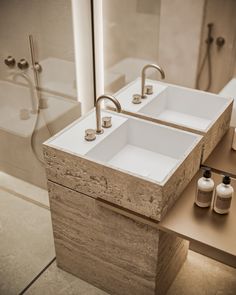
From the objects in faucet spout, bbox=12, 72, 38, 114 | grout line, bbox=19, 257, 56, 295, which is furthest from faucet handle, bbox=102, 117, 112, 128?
grout line, bbox=19, 257, 56, 295

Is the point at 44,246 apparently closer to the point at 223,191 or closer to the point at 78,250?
the point at 78,250

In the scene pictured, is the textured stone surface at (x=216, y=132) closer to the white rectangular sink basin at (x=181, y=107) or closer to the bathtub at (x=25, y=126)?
the white rectangular sink basin at (x=181, y=107)

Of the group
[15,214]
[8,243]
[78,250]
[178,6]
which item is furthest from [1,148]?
[178,6]

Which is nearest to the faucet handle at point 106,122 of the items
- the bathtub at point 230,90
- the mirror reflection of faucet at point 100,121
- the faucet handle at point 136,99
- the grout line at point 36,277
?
the mirror reflection of faucet at point 100,121

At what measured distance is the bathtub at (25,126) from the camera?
8.96ft

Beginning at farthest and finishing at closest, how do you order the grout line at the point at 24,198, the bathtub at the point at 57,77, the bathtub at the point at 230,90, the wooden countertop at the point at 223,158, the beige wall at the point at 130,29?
the grout line at the point at 24,198 → the bathtub at the point at 57,77 → the beige wall at the point at 130,29 → the bathtub at the point at 230,90 → the wooden countertop at the point at 223,158

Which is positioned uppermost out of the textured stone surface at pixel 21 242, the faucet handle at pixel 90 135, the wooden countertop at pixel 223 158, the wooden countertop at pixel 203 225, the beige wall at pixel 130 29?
the beige wall at pixel 130 29

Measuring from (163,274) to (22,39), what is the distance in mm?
1623

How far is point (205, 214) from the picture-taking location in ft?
5.80

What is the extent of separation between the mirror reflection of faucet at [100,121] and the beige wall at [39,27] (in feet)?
2.23

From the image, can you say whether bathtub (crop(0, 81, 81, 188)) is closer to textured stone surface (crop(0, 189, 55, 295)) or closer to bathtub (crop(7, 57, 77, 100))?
bathtub (crop(7, 57, 77, 100))

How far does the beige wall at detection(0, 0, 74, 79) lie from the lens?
2416 millimetres

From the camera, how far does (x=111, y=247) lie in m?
2.05

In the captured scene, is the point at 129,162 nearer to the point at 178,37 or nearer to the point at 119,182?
the point at 119,182
